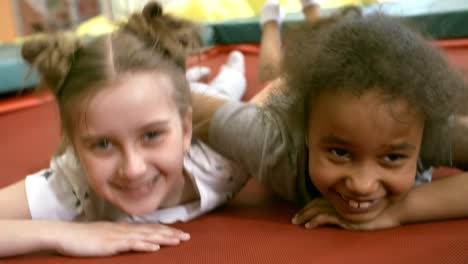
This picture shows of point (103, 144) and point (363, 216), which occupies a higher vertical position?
point (103, 144)

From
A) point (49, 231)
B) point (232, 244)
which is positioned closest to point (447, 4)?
point (232, 244)

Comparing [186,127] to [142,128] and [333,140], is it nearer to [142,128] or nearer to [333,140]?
[142,128]

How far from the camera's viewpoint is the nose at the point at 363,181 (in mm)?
712

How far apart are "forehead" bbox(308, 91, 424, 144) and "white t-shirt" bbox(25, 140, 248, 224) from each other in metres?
0.28

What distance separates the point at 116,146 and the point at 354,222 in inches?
14.3

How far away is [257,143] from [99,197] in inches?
11.1

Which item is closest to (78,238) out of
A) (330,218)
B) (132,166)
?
(132,166)

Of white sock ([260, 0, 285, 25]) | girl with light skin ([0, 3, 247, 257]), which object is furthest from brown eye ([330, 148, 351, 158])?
white sock ([260, 0, 285, 25])

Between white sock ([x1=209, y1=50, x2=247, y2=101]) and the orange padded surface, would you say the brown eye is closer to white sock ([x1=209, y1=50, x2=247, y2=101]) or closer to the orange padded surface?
the orange padded surface

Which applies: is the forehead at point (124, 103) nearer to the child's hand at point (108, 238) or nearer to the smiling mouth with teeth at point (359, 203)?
the child's hand at point (108, 238)

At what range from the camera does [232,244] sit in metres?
0.75

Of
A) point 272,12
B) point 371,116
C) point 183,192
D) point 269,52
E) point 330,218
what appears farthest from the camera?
point 272,12

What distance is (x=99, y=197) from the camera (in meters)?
0.89

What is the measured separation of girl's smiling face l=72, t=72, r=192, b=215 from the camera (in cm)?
72
